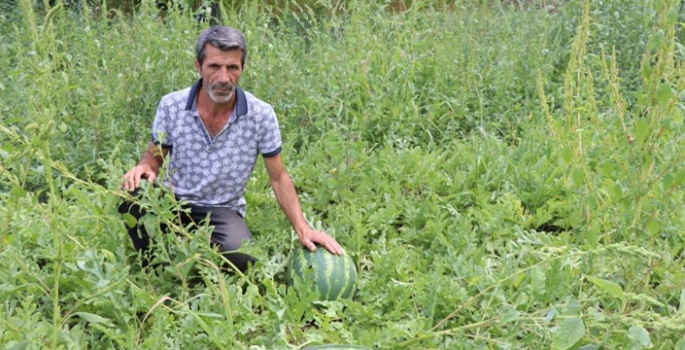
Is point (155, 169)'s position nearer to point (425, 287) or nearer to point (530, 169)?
point (425, 287)

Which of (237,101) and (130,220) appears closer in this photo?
(130,220)

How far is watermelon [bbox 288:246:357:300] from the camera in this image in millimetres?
3486

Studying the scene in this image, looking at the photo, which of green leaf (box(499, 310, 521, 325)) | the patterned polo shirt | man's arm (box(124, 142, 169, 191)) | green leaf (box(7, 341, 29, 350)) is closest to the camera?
green leaf (box(7, 341, 29, 350))

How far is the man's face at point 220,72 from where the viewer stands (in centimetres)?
358

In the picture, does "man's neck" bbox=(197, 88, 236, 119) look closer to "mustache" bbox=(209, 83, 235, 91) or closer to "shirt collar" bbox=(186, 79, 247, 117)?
"shirt collar" bbox=(186, 79, 247, 117)

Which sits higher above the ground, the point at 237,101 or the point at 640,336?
the point at 237,101

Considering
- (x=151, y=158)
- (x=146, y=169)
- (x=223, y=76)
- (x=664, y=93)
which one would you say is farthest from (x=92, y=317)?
(x=664, y=93)

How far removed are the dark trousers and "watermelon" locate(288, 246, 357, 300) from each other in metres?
0.24

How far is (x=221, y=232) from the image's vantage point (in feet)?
12.1

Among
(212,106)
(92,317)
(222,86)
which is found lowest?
(92,317)

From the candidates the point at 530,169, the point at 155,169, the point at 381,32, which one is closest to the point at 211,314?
the point at 155,169

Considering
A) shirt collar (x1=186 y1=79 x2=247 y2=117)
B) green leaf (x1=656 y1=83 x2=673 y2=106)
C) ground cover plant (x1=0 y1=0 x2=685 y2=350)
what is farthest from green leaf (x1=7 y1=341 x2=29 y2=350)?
green leaf (x1=656 y1=83 x2=673 y2=106)

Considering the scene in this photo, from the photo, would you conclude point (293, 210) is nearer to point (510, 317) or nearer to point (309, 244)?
point (309, 244)

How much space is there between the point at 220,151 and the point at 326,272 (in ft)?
2.59
